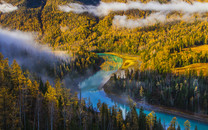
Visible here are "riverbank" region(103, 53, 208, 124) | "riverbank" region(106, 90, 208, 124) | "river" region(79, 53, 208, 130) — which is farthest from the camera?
"riverbank" region(103, 53, 208, 124)

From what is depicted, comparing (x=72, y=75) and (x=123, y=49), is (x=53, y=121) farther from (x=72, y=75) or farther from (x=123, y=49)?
(x=123, y=49)

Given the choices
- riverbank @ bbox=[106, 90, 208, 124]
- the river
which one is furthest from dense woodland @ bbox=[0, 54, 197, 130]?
riverbank @ bbox=[106, 90, 208, 124]

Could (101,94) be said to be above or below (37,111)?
below

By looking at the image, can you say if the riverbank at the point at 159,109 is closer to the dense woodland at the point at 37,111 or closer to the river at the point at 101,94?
the river at the point at 101,94

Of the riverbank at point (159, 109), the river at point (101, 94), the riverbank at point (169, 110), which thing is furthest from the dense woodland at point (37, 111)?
the riverbank at point (159, 109)

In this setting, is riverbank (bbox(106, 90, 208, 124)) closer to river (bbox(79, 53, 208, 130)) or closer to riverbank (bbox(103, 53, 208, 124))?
riverbank (bbox(103, 53, 208, 124))

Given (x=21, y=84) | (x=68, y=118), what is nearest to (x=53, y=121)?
(x=68, y=118)

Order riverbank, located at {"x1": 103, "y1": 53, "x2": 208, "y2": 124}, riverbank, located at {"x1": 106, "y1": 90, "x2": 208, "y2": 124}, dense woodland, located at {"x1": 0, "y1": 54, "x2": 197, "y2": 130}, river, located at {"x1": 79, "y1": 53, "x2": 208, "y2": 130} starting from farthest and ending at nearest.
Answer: riverbank, located at {"x1": 103, "y1": 53, "x2": 208, "y2": 124} → riverbank, located at {"x1": 106, "y1": 90, "x2": 208, "y2": 124} → river, located at {"x1": 79, "y1": 53, "x2": 208, "y2": 130} → dense woodland, located at {"x1": 0, "y1": 54, "x2": 197, "y2": 130}

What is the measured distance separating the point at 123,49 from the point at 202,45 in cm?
8338

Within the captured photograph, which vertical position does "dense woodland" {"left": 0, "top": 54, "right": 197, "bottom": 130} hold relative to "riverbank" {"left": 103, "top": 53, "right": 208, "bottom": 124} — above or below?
above

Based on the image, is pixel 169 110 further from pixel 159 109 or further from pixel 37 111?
pixel 37 111

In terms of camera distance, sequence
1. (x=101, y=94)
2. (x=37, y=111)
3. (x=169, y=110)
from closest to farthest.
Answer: (x=37, y=111), (x=169, y=110), (x=101, y=94)

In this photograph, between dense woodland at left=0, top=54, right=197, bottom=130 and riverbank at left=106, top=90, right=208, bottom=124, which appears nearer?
dense woodland at left=0, top=54, right=197, bottom=130

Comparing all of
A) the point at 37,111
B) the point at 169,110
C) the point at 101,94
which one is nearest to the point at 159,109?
the point at 169,110
